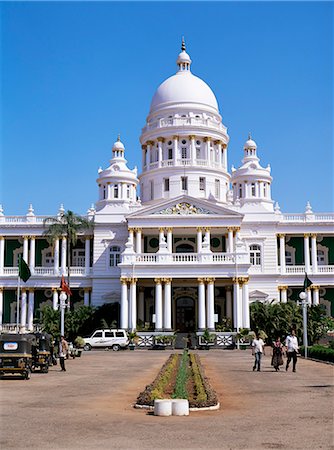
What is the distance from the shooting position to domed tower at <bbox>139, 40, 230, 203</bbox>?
231 ft

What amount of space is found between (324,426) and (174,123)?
60.4 m

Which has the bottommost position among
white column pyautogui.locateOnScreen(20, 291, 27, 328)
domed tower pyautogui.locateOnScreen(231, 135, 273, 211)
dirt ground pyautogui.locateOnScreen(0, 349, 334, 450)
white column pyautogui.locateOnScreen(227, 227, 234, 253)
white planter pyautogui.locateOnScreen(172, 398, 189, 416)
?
dirt ground pyautogui.locateOnScreen(0, 349, 334, 450)

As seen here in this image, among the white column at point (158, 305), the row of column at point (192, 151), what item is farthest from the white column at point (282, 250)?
the white column at point (158, 305)

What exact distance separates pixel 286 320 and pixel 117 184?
2410 centimetres

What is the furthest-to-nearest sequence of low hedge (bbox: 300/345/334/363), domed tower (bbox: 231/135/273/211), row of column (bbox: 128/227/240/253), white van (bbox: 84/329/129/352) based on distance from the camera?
1. domed tower (bbox: 231/135/273/211)
2. row of column (bbox: 128/227/240/253)
3. white van (bbox: 84/329/129/352)
4. low hedge (bbox: 300/345/334/363)

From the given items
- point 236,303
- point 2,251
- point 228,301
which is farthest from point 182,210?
point 2,251

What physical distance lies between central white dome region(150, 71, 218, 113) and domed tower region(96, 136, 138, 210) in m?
8.70

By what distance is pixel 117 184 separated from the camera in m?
69.9

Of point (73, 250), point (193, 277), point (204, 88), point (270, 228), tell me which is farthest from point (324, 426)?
point (204, 88)

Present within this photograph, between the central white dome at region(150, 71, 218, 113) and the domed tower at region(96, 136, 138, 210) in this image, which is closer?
the domed tower at region(96, 136, 138, 210)

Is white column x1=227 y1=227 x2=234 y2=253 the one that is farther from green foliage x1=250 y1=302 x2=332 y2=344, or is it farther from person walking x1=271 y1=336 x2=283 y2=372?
person walking x1=271 y1=336 x2=283 y2=372

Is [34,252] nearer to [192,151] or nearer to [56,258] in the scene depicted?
[56,258]

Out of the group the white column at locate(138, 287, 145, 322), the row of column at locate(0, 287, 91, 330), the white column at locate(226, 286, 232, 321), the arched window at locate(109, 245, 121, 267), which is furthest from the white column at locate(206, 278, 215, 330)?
the row of column at locate(0, 287, 91, 330)

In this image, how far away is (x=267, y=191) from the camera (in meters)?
70.7
